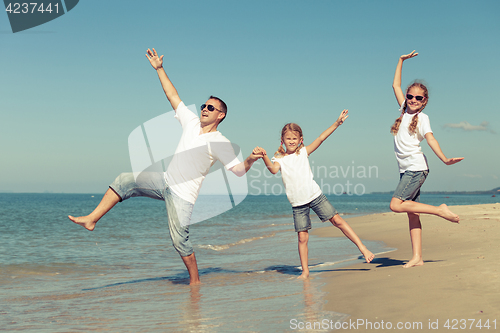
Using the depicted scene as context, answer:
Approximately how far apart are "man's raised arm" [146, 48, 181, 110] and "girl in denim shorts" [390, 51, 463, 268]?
2.77 metres

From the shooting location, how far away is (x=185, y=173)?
14.7 feet

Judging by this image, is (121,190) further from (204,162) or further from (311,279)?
(311,279)

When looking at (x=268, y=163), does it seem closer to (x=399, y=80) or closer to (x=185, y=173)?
(x=185, y=173)

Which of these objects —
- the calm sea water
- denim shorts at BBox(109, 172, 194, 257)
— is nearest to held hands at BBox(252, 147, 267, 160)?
denim shorts at BBox(109, 172, 194, 257)

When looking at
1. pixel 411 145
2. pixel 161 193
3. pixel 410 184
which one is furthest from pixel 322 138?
pixel 161 193

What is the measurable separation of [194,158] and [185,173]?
21cm

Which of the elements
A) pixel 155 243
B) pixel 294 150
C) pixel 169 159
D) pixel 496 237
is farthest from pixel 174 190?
pixel 155 243

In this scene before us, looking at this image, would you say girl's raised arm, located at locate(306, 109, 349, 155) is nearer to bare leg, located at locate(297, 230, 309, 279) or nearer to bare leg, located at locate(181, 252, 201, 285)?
bare leg, located at locate(297, 230, 309, 279)

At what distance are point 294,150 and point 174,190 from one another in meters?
1.58

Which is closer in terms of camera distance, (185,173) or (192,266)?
(185,173)

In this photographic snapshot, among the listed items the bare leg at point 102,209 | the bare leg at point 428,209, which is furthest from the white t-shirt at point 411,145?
the bare leg at point 102,209

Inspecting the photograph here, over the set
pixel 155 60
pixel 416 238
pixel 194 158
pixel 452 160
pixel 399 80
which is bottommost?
pixel 416 238

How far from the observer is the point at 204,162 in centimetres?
446

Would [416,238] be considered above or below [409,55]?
below
